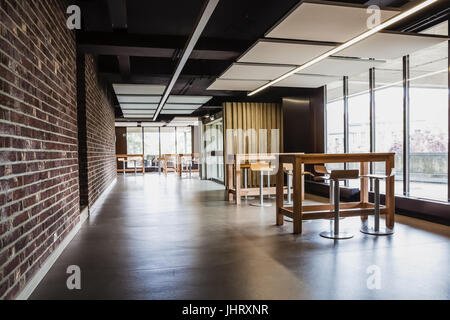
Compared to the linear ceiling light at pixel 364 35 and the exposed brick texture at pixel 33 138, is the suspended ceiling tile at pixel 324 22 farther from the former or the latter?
the exposed brick texture at pixel 33 138

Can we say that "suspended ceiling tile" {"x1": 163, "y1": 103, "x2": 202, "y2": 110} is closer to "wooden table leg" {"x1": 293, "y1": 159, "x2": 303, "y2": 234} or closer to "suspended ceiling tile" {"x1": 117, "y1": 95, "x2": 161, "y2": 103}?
"suspended ceiling tile" {"x1": 117, "y1": 95, "x2": 161, "y2": 103}

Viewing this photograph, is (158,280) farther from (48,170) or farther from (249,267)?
(48,170)

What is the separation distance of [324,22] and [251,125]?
6.05 meters

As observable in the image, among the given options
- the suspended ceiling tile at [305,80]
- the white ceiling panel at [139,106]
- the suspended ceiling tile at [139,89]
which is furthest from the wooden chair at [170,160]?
the suspended ceiling tile at [305,80]

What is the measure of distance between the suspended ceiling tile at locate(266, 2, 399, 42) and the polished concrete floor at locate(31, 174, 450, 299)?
2.48 metres

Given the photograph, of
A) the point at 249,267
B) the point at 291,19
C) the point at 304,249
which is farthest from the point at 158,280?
the point at 291,19

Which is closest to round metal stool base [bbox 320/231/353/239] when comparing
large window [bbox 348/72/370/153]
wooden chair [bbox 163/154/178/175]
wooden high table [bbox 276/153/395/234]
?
wooden high table [bbox 276/153/395/234]

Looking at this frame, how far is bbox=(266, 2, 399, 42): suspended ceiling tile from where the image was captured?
140 inches

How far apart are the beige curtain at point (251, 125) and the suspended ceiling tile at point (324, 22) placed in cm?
545

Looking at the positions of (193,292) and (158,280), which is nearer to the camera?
(193,292)

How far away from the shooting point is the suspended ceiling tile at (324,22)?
11.6ft

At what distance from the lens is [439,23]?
4977 mm
